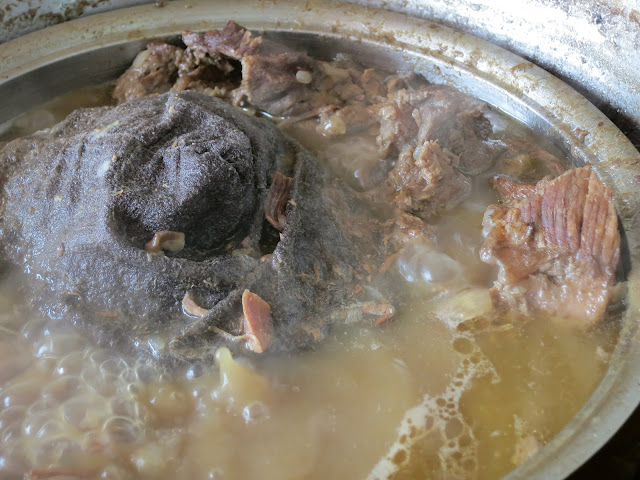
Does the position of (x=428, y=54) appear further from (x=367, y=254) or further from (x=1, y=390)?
(x=1, y=390)

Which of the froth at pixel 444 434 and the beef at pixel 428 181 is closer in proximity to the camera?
the froth at pixel 444 434

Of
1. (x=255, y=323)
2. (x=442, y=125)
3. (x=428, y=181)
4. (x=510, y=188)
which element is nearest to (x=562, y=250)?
(x=510, y=188)

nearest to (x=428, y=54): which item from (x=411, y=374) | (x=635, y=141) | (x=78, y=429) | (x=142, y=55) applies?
(x=635, y=141)

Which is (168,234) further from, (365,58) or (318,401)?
(365,58)

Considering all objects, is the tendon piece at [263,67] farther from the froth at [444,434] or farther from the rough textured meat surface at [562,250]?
the froth at [444,434]

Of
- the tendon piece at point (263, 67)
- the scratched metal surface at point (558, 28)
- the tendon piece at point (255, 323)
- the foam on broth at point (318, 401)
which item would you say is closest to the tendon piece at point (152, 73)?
the tendon piece at point (263, 67)

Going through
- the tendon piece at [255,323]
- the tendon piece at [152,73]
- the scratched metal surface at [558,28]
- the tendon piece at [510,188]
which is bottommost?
the tendon piece at [255,323]

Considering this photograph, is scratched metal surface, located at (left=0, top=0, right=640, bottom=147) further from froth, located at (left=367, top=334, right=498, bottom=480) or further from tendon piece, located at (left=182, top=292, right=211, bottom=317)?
tendon piece, located at (left=182, top=292, right=211, bottom=317)
